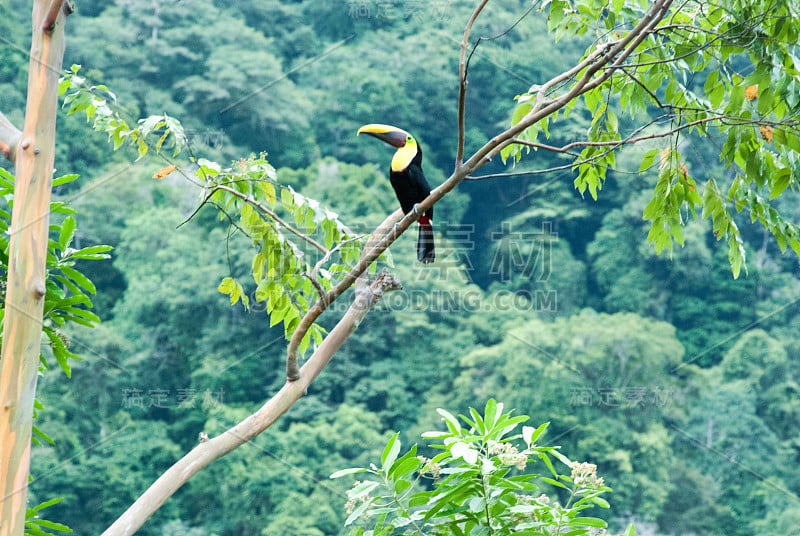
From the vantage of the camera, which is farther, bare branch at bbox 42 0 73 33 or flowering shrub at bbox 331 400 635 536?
bare branch at bbox 42 0 73 33

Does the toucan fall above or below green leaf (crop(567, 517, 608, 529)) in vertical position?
above

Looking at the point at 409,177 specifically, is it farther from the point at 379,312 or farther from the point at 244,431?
the point at 379,312

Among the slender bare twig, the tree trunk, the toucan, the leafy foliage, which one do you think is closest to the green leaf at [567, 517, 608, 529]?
the slender bare twig

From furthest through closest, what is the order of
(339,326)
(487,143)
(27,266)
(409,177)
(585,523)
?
(409,177) → (339,326) → (487,143) → (27,266) → (585,523)

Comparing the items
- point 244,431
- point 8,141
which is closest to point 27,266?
point 8,141

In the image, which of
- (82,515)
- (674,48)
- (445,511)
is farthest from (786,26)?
(82,515)

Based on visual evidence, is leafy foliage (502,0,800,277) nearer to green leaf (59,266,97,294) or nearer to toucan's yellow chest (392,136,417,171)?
toucan's yellow chest (392,136,417,171)

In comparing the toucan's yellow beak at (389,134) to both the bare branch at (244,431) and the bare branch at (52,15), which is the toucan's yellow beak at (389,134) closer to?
the bare branch at (244,431)

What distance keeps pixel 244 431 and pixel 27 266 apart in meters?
0.64

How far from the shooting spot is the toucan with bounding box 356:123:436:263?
12.4 feet

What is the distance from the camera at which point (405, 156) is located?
13.1 feet

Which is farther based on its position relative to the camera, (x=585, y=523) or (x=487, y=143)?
(x=487, y=143)

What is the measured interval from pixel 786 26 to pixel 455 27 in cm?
2248

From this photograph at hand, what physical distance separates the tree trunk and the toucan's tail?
183cm
